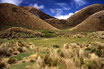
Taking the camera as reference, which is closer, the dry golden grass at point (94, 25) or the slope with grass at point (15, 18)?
the slope with grass at point (15, 18)

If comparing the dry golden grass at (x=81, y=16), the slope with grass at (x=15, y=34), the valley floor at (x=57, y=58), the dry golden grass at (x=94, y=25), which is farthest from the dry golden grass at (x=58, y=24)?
the valley floor at (x=57, y=58)

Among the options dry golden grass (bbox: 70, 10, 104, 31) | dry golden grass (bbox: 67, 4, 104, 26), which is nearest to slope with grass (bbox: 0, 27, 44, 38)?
dry golden grass (bbox: 70, 10, 104, 31)

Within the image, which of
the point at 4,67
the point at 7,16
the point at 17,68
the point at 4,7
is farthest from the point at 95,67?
the point at 4,7

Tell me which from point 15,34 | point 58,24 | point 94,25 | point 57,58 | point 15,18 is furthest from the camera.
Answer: point 58,24

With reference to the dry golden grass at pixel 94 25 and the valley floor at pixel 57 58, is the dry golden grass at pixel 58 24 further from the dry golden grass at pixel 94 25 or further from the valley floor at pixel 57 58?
the valley floor at pixel 57 58

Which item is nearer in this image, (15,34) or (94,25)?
(15,34)

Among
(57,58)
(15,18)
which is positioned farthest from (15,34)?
(15,18)

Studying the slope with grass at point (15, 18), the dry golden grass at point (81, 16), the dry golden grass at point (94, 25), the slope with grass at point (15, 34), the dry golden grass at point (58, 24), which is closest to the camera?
the slope with grass at point (15, 34)

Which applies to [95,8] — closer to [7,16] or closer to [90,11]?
[90,11]

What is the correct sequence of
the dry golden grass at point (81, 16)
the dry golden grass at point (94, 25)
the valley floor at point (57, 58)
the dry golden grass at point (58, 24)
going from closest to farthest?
the valley floor at point (57, 58) < the dry golden grass at point (94, 25) < the dry golden grass at point (58, 24) < the dry golden grass at point (81, 16)

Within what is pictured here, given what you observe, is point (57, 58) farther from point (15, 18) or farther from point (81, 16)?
point (81, 16)

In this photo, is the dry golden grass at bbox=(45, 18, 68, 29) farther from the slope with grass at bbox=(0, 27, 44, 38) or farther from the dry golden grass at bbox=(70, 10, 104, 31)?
Result: the slope with grass at bbox=(0, 27, 44, 38)

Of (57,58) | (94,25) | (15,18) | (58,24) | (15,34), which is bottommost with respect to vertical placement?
(57,58)

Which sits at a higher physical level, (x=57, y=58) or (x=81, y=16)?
(x=81, y=16)
